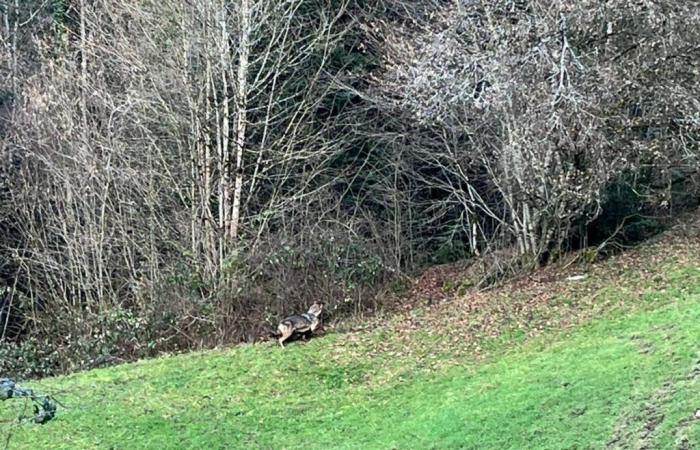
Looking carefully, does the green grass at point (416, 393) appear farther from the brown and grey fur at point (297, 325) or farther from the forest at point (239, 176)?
the forest at point (239, 176)

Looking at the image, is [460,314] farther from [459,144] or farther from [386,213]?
[386,213]

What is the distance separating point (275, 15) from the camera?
1491 centimetres

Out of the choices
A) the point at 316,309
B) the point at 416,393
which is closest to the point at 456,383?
the point at 416,393

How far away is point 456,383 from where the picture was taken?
9078 mm

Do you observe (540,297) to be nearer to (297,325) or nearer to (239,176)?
(297,325)

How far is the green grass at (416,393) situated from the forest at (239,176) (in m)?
1.95

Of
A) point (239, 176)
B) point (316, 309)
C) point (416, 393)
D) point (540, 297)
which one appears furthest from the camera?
point (239, 176)

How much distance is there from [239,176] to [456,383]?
6796mm

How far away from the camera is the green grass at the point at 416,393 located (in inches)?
270

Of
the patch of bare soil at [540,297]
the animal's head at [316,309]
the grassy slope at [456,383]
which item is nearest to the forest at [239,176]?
the patch of bare soil at [540,297]

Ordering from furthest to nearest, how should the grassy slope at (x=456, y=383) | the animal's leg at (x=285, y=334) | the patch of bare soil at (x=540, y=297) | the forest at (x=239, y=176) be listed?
the forest at (x=239, y=176)
the animal's leg at (x=285, y=334)
the patch of bare soil at (x=540, y=297)
the grassy slope at (x=456, y=383)

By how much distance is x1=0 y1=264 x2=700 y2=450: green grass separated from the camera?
22.5 feet

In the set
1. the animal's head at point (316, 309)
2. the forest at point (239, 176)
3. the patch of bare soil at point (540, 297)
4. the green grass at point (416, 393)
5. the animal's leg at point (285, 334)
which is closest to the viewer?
the green grass at point (416, 393)

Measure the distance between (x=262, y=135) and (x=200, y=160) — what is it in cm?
150
